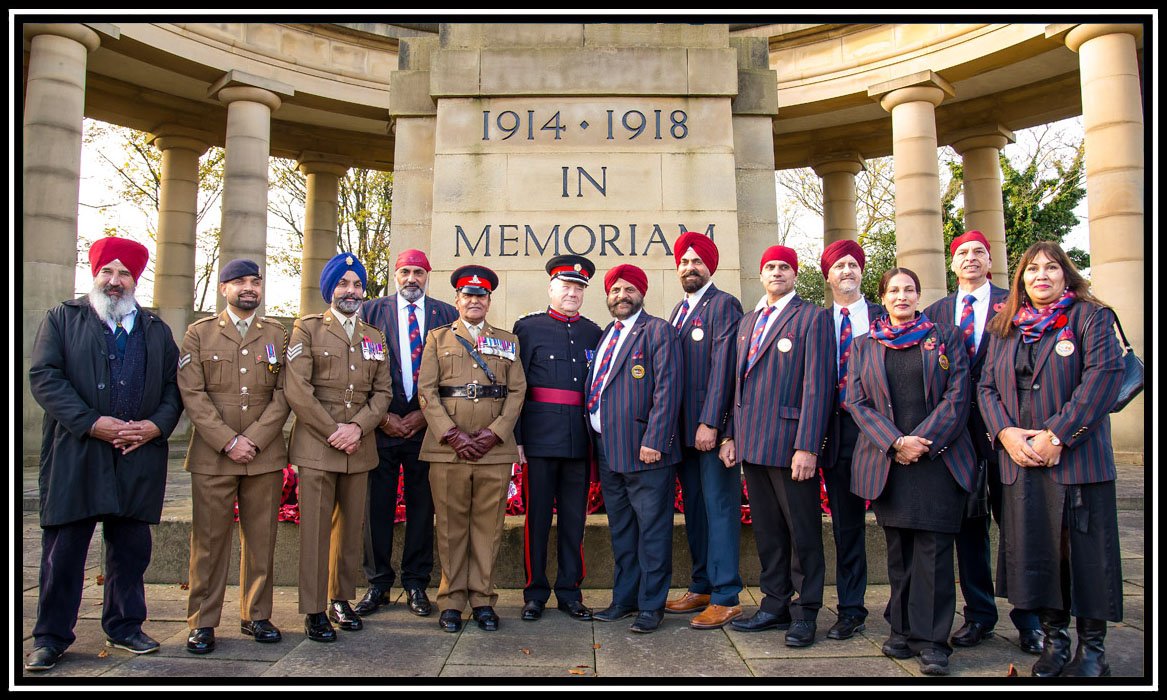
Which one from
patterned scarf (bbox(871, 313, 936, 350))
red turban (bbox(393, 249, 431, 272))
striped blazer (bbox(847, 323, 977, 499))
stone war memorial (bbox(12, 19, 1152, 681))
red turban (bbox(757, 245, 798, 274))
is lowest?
striped blazer (bbox(847, 323, 977, 499))

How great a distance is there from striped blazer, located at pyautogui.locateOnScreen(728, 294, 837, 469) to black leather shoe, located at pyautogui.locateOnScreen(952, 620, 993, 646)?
1311 mm

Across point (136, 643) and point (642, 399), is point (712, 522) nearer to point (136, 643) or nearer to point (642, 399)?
point (642, 399)

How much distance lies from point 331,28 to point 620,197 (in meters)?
12.8

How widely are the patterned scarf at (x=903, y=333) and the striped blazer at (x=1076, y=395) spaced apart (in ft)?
1.42

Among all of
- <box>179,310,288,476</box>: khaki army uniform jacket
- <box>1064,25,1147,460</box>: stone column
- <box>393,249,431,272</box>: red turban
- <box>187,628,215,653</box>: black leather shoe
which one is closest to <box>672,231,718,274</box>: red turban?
<box>393,249,431,272</box>: red turban

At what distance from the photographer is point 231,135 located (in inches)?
638

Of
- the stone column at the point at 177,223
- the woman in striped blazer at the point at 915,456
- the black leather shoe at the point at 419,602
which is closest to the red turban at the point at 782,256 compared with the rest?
the woman in striped blazer at the point at 915,456

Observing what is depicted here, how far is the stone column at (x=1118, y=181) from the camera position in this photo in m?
12.3

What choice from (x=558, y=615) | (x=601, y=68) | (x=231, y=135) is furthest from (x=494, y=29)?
(x=231, y=135)

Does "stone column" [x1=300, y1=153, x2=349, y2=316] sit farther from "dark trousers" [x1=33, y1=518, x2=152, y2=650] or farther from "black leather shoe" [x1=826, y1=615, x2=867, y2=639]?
"black leather shoe" [x1=826, y1=615, x2=867, y2=639]

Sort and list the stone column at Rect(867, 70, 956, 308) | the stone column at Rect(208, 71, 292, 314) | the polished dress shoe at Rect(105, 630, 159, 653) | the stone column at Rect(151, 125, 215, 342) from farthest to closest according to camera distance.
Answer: the stone column at Rect(151, 125, 215, 342) < the stone column at Rect(208, 71, 292, 314) < the stone column at Rect(867, 70, 956, 308) < the polished dress shoe at Rect(105, 630, 159, 653)

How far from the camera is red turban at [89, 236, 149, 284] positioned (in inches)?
182
